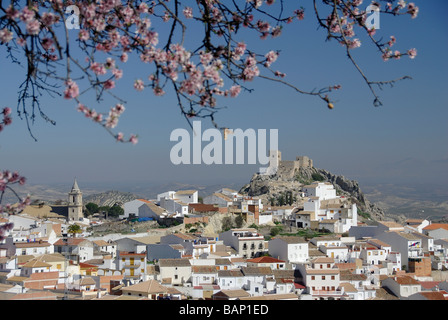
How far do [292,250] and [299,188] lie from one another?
18.1 meters

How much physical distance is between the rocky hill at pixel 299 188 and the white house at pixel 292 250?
1332 cm

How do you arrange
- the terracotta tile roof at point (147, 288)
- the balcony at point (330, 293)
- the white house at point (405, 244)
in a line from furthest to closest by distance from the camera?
1. the white house at point (405, 244)
2. the balcony at point (330, 293)
3. the terracotta tile roof at point (147, 288)

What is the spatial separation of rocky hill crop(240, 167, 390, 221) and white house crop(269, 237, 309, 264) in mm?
13321

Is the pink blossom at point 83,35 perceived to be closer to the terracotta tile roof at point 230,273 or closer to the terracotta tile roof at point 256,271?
the terracotta tile roof at point 230,273

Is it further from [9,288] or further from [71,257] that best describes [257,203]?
[9,288]

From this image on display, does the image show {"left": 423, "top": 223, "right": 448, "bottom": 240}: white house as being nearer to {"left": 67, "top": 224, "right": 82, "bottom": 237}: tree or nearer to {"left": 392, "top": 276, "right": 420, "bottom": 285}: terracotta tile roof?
{"left": 392, "top": 276, "right": 420, "bottom": 285}: terracotta tile roof

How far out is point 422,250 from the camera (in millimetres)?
26672

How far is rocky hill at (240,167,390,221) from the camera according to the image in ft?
126

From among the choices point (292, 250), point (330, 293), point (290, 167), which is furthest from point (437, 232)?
point (330, 293)

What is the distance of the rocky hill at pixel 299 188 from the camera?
38500 millimetres

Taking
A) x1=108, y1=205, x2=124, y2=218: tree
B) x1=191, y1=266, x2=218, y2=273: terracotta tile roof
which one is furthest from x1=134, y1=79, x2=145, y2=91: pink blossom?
x1=108, y1=205, x2=124, y2=218: tree

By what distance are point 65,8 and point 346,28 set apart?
5.71ft

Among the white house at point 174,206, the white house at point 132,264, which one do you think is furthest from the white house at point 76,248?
the white house at point 174,206
